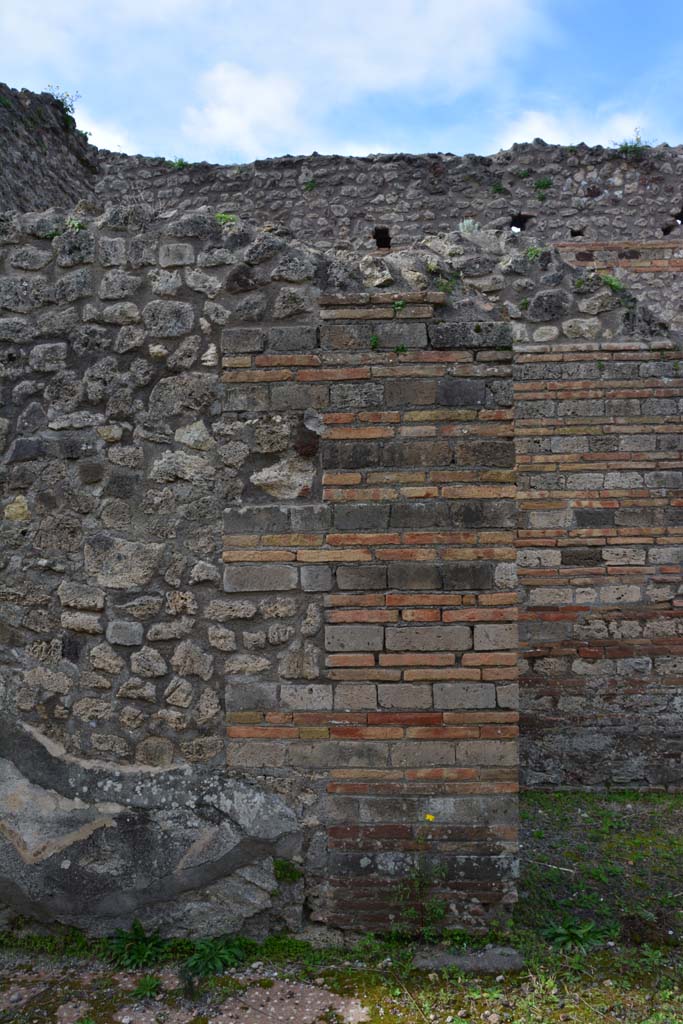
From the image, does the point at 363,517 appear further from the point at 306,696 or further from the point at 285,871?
the point at 285,871

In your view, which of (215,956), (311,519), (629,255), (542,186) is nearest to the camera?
(215,956)

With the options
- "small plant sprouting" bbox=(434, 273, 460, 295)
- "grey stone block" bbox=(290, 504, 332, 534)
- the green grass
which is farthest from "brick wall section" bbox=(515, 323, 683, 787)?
"grey stone block" bbox=(290, 504, 332, 534)

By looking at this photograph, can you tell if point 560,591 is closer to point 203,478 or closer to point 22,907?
point 203,478

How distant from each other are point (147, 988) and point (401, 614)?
5.78ft

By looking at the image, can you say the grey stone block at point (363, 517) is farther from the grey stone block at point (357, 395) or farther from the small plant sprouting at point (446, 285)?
the small plant sprouting at point (446, 285)

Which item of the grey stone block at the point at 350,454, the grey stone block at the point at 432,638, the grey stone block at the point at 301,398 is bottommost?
the grey stone block at the point at 432,638

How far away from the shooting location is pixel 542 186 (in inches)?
300

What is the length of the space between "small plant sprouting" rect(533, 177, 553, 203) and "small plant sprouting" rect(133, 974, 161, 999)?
7.44m

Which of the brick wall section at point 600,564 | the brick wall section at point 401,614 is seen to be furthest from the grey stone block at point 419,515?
the brick wall section at point 600,564

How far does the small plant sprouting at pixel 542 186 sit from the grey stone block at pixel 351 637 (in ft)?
20.1

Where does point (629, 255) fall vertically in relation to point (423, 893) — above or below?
above

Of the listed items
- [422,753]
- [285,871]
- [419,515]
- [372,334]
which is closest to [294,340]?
[372,334]

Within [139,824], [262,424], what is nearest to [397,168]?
[262,424]

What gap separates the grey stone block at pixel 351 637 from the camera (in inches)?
123
